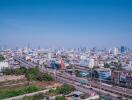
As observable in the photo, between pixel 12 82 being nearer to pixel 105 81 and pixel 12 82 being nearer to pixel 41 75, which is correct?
pixel 41 75

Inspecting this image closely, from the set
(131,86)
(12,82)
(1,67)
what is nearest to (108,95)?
(131,86)

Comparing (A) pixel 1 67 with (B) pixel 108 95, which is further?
(A) pixel 1 67

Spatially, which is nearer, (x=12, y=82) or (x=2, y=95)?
(x=2, y=95)

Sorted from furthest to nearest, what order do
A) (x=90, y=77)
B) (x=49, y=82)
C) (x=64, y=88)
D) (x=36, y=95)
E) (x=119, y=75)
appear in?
(x=90, y=77) < (x=119, y=75) < (x=49, y=82) < (x=64, y=88) < (x=36, y=95)

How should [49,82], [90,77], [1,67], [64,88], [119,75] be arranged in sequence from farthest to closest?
[1,67], [90,77], [119,75], [49,82], [64,88]

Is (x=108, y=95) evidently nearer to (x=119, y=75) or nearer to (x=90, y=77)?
(x=119, y=75)

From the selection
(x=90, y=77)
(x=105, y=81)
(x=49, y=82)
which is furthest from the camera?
(x=90, y=77)

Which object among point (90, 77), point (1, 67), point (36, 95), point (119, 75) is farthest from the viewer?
point (1, 67)

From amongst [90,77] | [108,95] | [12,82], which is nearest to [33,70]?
[12,82]
